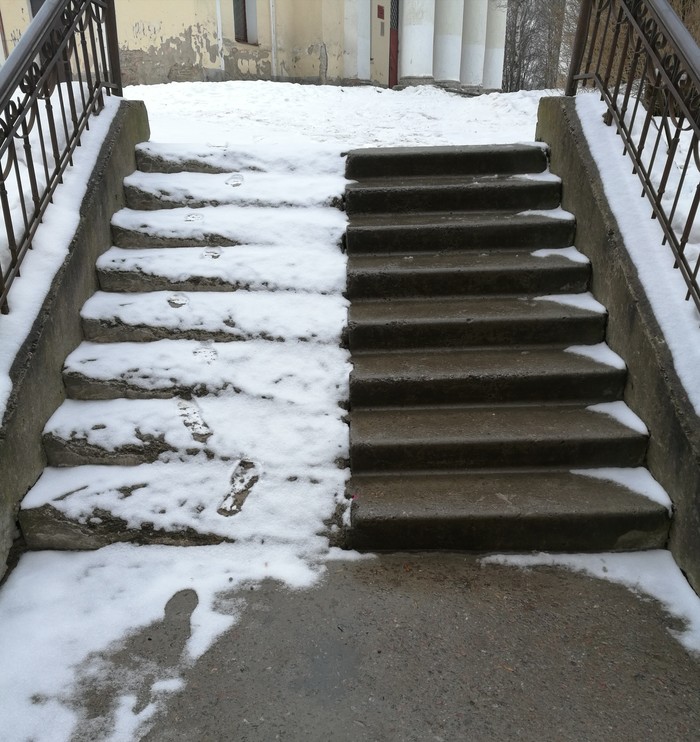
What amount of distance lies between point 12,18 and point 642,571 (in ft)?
40.9

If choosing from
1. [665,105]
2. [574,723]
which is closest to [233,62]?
[665,105]

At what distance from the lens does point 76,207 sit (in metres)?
3.43

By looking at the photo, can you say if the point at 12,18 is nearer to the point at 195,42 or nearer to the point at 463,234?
the point at 195,42

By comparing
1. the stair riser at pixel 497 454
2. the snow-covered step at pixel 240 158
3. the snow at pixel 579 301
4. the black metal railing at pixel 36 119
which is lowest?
the stair riser at pixel 497 454

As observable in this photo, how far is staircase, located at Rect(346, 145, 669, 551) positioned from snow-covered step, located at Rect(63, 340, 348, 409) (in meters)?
0.22

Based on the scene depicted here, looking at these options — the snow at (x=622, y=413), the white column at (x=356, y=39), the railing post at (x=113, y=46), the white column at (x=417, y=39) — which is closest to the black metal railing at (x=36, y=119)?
the railing post at (x=113, y=46)

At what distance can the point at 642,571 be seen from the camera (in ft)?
8.46

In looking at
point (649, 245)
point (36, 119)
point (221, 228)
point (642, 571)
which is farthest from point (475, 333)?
point (36, 119)

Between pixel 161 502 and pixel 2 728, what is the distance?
103cm

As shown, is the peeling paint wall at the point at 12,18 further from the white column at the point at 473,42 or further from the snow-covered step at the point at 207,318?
the white column at the point at 473,42

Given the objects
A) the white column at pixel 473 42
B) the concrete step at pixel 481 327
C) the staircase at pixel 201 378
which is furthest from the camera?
the white column at pixel 473 42

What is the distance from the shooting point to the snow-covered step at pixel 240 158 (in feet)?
14.6

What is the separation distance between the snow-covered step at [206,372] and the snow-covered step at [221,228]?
898mm

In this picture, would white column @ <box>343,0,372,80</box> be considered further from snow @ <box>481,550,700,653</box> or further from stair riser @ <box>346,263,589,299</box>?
snow @ <box>481,550,700,653</box>
